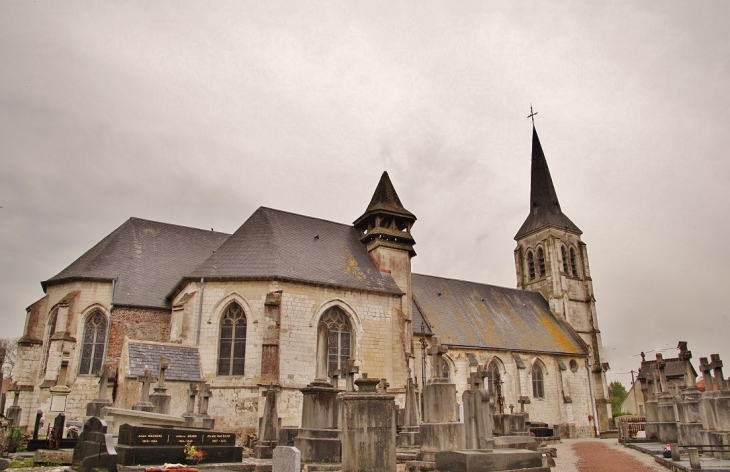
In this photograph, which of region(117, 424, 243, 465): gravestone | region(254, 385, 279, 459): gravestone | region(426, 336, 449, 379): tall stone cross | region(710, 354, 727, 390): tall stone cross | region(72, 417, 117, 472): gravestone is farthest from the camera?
region(710, 354, 727, 390): tall stone cross

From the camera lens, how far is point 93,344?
2020 cm

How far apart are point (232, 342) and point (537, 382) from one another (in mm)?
20775

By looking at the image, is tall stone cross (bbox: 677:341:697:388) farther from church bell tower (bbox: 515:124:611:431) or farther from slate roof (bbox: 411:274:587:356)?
church bell tower (bbox: 515:124:611:431)

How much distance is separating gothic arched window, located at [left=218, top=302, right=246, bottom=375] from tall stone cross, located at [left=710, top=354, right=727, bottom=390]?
49.9 feet

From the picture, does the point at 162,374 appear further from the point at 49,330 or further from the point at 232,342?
the point at 49,330

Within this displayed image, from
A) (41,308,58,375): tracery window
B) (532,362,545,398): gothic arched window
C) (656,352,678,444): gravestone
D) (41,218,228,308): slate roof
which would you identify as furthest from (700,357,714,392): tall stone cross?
(41,308,58,375): tracery window

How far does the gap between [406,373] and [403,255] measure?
5844mm

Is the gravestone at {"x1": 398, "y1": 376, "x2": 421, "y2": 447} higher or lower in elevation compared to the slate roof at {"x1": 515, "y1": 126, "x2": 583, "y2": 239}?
lower

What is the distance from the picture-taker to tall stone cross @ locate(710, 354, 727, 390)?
550 inches

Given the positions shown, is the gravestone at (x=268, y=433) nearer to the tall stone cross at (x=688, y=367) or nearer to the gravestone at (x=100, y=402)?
the gravestone at (x=100, y=402)

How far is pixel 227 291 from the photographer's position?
20.1 m

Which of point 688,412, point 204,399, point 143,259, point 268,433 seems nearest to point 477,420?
point 268,433

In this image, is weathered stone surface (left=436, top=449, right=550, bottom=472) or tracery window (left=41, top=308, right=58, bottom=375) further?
tracery window (left=41, top=308, right=58, bottom=375)

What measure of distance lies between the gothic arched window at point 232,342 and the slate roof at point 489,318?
11573 millimetres
